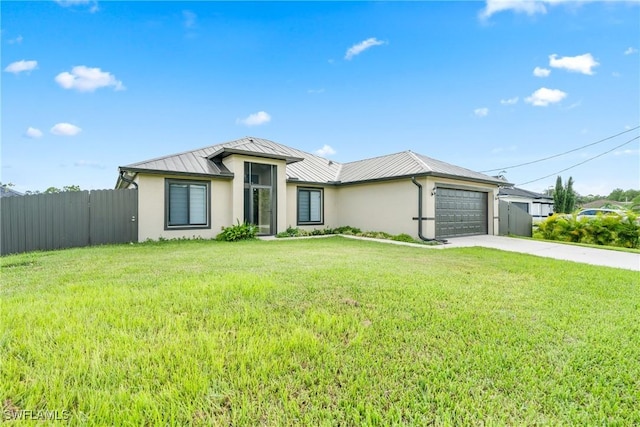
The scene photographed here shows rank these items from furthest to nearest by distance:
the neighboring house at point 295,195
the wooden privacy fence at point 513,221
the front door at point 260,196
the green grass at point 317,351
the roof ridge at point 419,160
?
1. the wooden privacy fence at point 513,221
2. the front door at point 260,196
3. the roof ridge at point 419,160
4. the neighboring house at point 295,195
5. the green grass at point 317,351

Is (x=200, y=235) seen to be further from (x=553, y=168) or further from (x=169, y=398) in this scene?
(x=553, y=168)

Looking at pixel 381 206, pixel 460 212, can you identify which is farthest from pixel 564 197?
pixel 381 206

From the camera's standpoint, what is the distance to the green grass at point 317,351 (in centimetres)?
188

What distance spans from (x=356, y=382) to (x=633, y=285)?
6.04 meters

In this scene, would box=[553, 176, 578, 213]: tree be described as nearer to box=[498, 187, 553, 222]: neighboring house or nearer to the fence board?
box=[498, 187, 553, 222]: neighboring house

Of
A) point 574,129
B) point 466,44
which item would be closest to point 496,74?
point 466,44

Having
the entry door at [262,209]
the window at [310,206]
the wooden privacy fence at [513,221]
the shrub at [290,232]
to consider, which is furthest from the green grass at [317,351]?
the wooden privacy fence at [513,221]

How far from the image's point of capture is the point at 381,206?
1343 cm

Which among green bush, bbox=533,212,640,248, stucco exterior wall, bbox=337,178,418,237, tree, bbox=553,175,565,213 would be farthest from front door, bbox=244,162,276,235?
tree, bbox=553,175,565,213

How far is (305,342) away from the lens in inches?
104

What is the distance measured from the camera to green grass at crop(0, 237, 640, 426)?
188cm

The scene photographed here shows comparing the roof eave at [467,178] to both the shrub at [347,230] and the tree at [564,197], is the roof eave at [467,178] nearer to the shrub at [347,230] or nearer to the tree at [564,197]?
the shrub at [347,230]

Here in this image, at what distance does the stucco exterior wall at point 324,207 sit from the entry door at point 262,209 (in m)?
1.06

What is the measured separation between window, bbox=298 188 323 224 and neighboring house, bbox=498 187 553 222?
61.2 ft
